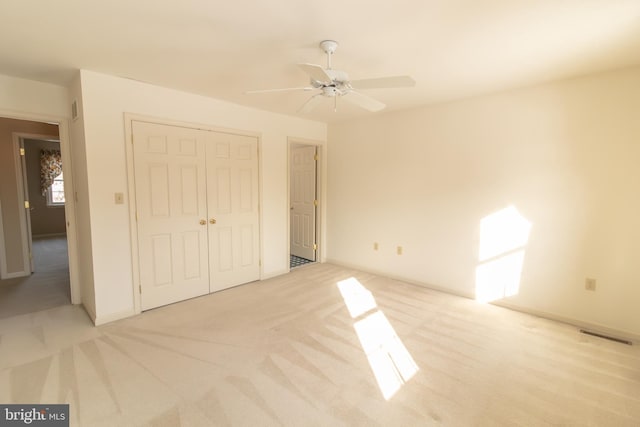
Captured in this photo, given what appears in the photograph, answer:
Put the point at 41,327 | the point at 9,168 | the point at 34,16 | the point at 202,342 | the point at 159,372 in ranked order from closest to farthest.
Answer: the point at 34,16, the point at 159,372, the point at 202,342, the point at 41,327, the point at 9,168

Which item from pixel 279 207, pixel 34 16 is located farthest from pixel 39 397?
pixel 279 207

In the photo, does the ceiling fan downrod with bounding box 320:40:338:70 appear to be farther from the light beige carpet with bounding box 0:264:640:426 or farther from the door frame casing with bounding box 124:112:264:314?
the light beige carpet with bounding box 0:264:640:426

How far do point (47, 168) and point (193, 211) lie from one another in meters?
6.84

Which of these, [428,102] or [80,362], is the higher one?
[428,102]

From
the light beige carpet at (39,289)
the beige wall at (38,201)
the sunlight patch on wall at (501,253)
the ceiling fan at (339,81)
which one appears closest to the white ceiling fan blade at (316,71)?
the ceiling fan at (339,81)

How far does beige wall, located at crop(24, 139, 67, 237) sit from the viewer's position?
23.9 feet

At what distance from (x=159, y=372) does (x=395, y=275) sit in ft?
10.4

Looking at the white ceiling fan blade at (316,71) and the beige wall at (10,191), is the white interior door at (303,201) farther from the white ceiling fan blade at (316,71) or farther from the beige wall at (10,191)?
the beige wall at (10,191)

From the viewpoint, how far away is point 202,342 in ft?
8.43

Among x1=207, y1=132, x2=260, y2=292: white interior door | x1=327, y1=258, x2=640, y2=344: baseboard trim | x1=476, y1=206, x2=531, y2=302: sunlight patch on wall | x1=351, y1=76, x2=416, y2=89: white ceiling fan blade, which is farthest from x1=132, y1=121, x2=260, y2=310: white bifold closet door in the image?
x1=476, y1=206, x2=531, y2=302: sunlight patch on wall

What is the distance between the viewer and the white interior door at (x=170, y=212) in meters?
3.11

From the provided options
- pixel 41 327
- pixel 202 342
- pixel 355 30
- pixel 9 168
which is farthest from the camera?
pixel 9 168

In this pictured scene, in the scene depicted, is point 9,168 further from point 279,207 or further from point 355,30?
point 355,30

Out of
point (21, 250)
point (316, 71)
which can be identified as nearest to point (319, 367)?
point (316, 71)
